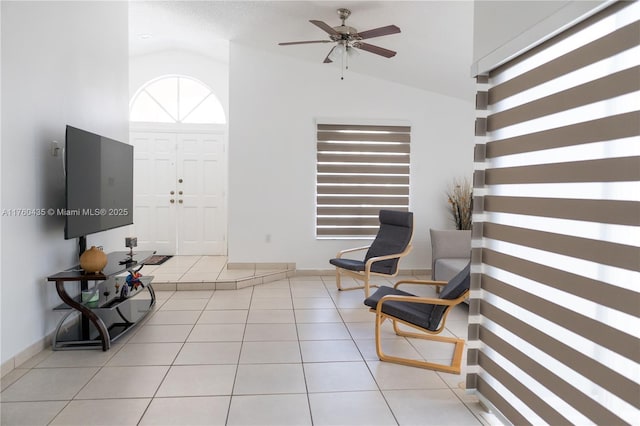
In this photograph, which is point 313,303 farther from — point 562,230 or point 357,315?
point 562,230

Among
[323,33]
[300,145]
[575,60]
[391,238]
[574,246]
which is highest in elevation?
[323,33]

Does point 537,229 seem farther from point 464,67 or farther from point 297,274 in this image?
point 297,274

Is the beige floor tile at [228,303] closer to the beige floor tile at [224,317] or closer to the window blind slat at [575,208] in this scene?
the beige floor tile at [224,317]

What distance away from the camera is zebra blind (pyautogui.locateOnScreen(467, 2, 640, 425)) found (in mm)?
1416

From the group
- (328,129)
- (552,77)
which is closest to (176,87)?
(328,129)

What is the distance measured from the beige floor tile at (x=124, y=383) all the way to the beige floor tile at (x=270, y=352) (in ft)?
1.91

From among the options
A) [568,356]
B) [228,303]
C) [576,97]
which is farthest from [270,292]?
[576,97]

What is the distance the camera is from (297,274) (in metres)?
5.86

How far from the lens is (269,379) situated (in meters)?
2.67

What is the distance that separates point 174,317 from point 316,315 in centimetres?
138

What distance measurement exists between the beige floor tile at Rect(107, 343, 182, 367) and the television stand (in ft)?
0.55

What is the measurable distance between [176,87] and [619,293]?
6765 mm

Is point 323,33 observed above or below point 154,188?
above

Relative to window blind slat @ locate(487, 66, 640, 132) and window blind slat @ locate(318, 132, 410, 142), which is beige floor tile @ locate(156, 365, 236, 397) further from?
window blind slat @ locate(318, 132, 410, 142)
